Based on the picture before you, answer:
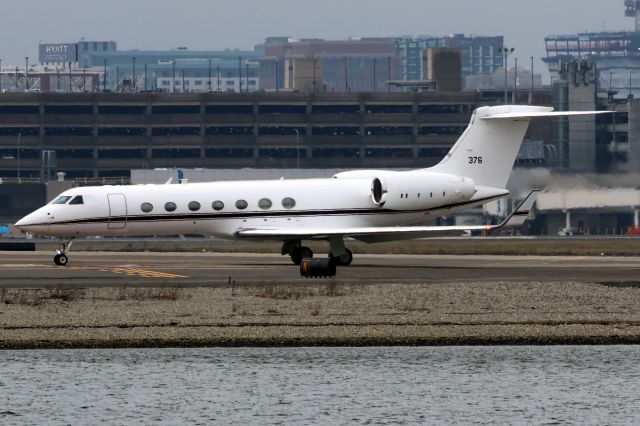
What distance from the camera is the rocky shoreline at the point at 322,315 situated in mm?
37250

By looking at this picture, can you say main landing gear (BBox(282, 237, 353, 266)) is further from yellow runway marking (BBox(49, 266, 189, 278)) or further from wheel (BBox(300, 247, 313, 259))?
yellow runway marking (BBox(49, 266, 189, 278))

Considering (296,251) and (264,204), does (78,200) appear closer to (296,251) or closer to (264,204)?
(264,204)

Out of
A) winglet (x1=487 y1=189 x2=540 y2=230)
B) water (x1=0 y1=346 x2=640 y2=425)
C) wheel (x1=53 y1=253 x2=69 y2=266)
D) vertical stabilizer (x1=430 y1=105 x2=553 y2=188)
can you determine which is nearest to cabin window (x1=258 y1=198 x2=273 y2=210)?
vertical stabilizer (x1=430 y1=105 x2=553 y2=188)

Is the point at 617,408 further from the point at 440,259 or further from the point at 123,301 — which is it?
the point at 440,259

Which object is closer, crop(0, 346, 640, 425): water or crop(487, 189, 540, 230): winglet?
crop(0, 346, 640, 425): water

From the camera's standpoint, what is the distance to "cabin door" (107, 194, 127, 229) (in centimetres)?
5831

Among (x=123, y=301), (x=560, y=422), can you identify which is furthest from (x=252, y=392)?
(x=123, y=301)

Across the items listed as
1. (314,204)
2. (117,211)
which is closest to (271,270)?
(314,204)

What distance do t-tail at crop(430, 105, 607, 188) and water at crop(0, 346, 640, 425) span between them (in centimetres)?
2682

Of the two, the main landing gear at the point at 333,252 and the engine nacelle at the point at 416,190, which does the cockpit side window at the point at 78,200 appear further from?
the engine nacelle at the point at 416,190

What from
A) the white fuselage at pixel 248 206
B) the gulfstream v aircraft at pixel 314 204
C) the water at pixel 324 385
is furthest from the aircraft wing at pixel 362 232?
the water at pixel 324 385

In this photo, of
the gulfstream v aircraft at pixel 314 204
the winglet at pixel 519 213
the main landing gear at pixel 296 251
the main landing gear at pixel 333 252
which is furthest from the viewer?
the main landing gear at pixel 296 251

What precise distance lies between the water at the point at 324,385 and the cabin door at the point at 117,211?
875 inches

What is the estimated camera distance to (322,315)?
40.8 m
